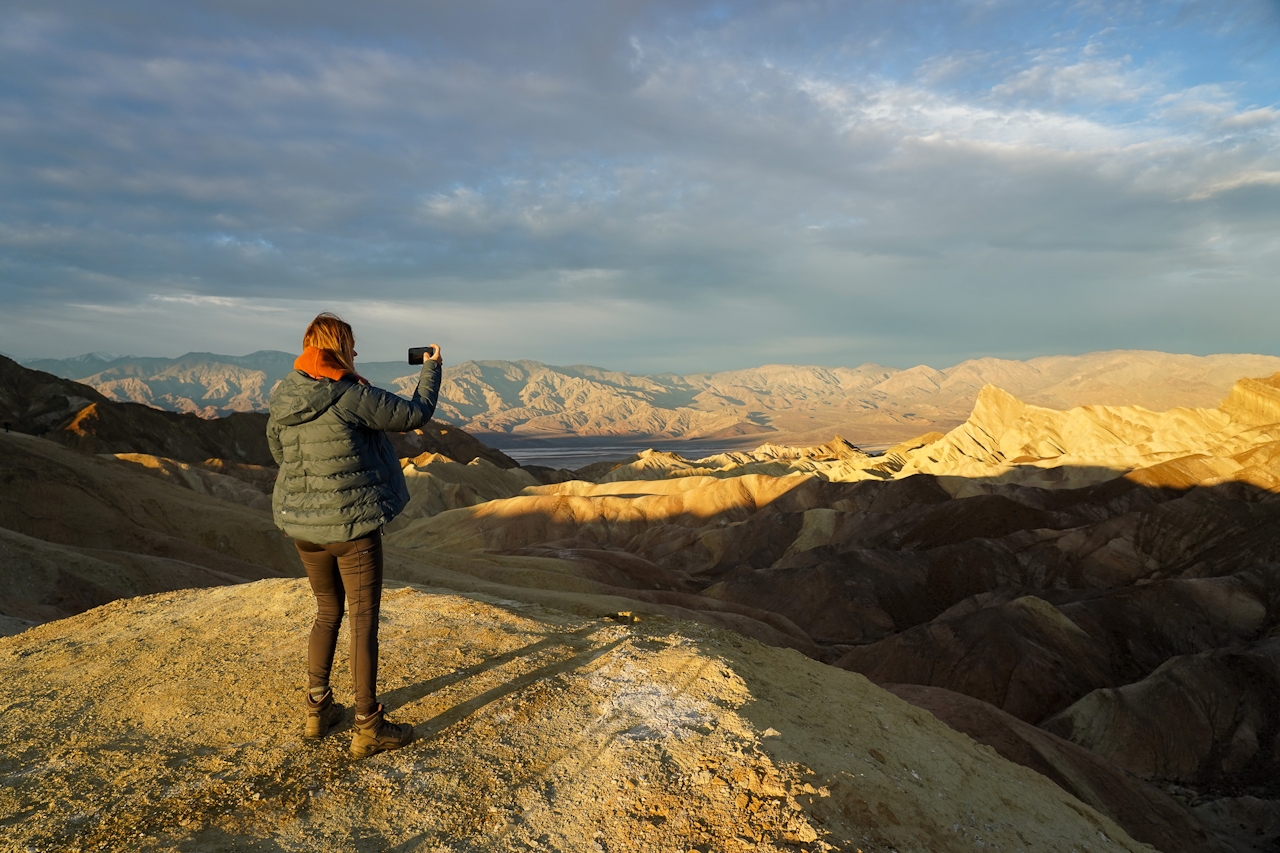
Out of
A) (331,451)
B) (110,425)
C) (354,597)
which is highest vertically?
(331,451)

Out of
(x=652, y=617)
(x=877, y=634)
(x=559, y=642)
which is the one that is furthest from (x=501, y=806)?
(x=877, y=634)

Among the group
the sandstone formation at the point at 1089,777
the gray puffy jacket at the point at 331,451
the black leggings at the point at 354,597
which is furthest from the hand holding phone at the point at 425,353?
the sandstone formation at the point at 1089,777

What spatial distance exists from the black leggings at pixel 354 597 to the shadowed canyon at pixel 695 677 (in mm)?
541

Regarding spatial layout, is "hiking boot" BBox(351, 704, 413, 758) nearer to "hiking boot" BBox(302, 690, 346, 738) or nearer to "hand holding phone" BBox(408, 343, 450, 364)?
"hiking boot" BBox(302, 690, 346, 738)

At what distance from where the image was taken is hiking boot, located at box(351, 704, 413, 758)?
435cm

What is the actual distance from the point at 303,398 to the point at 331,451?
337 millimetres

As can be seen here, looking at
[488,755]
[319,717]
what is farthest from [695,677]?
[319,717]

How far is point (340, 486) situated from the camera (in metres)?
4.15

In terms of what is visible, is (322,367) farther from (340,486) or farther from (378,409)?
(340,486)

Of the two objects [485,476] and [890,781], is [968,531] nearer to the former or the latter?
[890,781]

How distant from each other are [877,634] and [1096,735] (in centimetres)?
1540

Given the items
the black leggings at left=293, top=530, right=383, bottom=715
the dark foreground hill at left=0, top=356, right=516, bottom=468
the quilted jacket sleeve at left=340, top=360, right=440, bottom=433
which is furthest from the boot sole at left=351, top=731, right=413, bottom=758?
the dark foreground hill at left=0, top=356, right=516, bottom=468

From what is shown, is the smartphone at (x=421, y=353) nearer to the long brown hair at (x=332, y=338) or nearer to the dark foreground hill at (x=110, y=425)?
the long brown hair at (x=332, y=338)

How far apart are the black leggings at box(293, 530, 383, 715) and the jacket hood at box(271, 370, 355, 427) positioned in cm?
74
